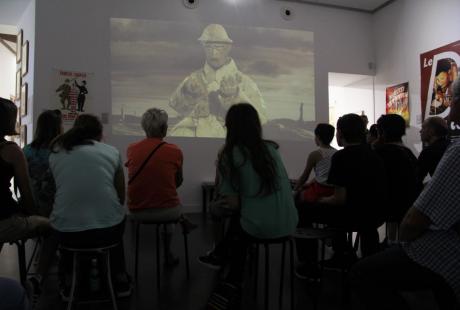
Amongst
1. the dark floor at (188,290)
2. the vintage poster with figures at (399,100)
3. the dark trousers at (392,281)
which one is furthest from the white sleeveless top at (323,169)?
the vintage poster with figures at (399,100)

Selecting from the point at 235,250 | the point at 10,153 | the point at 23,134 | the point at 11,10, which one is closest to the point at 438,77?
the point at 235,250

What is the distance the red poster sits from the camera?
5137 millimetres

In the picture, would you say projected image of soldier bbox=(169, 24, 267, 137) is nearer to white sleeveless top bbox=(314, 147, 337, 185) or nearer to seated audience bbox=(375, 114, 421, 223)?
white sleeveless top bbox=(314, 147, 337, 185)

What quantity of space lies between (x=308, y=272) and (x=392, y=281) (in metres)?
1.29

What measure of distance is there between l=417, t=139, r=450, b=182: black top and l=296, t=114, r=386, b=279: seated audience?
0.98m

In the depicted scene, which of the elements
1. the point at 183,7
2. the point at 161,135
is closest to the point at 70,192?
the point at 161,135

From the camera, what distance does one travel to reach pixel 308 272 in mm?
2594

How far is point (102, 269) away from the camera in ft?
7.59

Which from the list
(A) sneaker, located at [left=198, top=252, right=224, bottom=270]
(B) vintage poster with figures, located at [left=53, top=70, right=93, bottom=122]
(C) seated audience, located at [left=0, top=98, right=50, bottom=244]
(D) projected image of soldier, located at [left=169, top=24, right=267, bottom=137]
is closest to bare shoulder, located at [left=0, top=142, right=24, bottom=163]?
(C) seated audience, located at [left=0, top=98, right=50, bottom=244]

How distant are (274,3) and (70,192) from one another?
→ 5.18 meters

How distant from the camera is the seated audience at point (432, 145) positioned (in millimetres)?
2941

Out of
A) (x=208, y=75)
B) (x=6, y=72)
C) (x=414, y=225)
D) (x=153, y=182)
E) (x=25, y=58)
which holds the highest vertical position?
(x=6, y=72)

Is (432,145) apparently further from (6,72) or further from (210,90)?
(6,72)

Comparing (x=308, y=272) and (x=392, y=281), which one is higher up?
(x=392, y=281)
